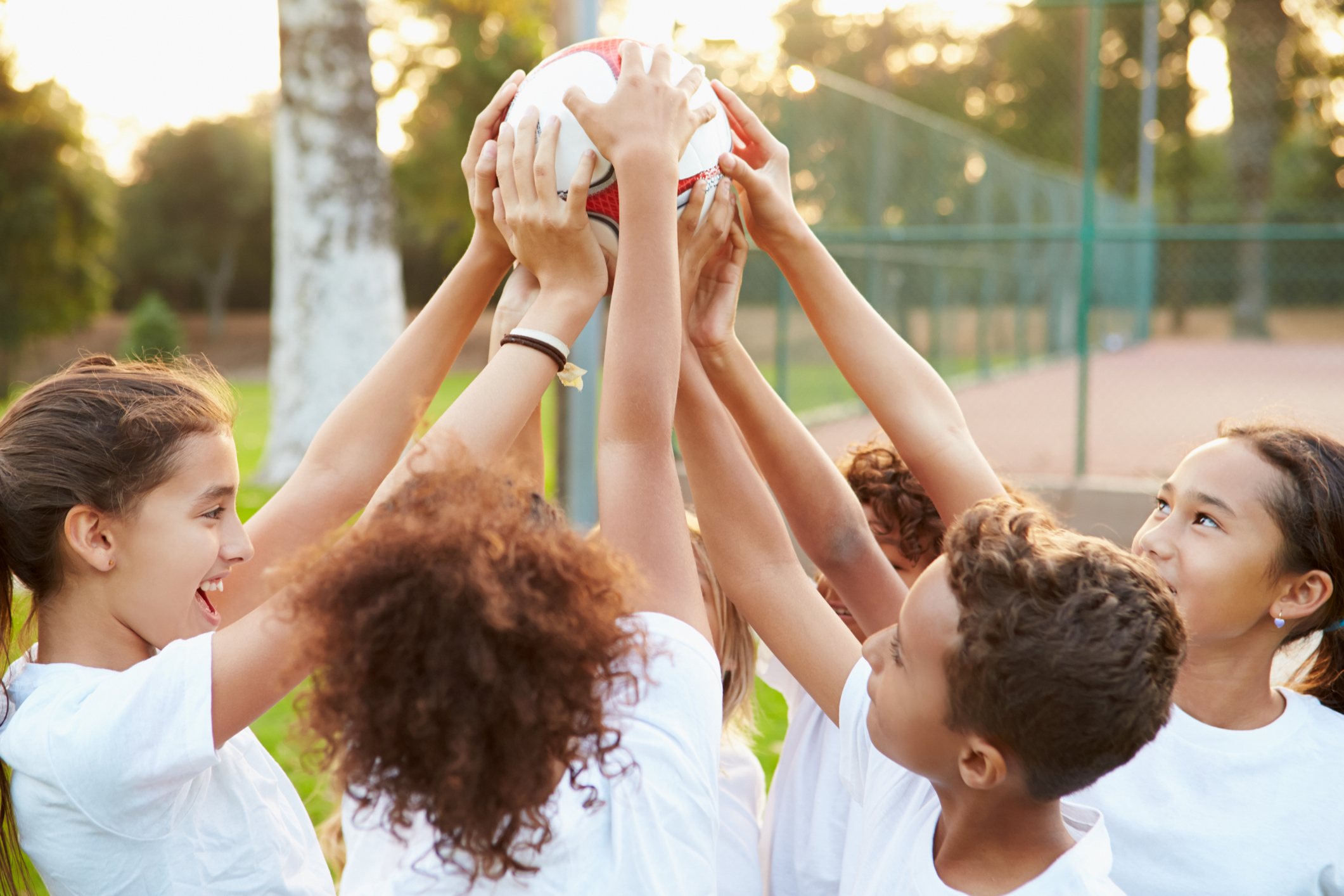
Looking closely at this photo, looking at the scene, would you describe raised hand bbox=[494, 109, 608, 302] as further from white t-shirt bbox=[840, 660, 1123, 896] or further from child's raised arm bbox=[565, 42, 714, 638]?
white t-shirt bbox=[840, 660, 1123, 896]

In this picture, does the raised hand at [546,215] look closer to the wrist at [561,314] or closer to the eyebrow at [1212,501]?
the wrist at [561,314]

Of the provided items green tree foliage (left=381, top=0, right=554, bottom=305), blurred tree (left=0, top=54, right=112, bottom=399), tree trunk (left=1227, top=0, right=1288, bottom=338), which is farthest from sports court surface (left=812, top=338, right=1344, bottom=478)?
green tree foliage (left=381, top=0, right=554, bottom=305)

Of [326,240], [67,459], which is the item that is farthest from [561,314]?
[326,240]

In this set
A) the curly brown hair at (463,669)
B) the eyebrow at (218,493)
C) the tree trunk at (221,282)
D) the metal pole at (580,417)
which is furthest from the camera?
the tree trunk at (221,282)

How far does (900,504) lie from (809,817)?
597 millimetres

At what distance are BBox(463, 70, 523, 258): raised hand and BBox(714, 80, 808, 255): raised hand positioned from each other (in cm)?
34

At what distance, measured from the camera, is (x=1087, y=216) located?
6.32 m

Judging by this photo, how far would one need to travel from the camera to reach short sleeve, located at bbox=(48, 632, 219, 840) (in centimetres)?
128

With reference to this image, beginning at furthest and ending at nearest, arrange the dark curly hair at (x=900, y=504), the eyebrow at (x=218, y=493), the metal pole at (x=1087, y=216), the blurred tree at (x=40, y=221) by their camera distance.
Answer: the blurred tree at (x=40, y=221) → the metal pole at (x=1087, y=216) → the dark curly hair at (x=900, y=504) → the eyebrow at (x=218, y=493)

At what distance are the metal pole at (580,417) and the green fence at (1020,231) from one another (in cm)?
136

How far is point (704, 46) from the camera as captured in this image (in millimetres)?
6223

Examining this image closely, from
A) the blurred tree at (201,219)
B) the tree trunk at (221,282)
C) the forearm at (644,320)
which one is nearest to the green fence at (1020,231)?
the forearm at (644,320)

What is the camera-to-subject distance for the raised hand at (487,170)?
1616mm

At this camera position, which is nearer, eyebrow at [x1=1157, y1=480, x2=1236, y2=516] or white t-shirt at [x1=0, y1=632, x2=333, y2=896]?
white t-shirt at [x1=0, y1=632, x2=333, y2=896]
